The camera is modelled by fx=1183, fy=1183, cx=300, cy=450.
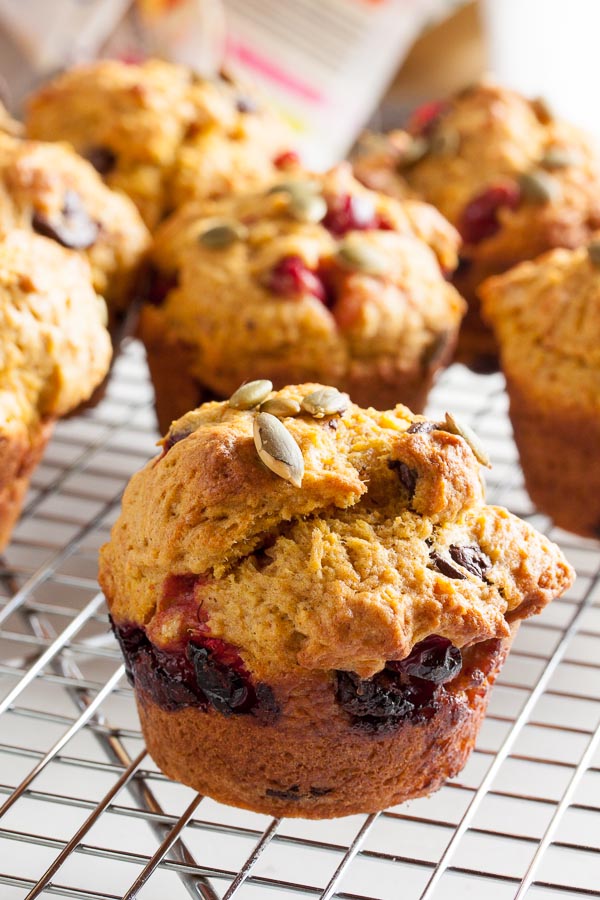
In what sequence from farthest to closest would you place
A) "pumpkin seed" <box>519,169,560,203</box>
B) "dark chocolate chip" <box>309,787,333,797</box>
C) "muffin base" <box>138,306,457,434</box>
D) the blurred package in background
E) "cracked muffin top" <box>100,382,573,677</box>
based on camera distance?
the blurred package in background, "pumpkin seed" <box>519,169,560,203</box>, "muffin base" <box>138,306,457,434</box>, "dark chocolate chip" <box>309,787,333,797</box>, "cracked muffin top" <box>100,382,573,677</box>

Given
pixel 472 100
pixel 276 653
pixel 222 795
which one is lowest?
pixel 222 795

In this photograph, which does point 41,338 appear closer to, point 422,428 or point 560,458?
point 422,428

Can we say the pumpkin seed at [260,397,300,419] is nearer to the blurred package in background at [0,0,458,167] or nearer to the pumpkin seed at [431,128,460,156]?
the pumpkin seed at [431,128,460,156]

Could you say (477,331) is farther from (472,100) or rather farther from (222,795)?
(222,795)

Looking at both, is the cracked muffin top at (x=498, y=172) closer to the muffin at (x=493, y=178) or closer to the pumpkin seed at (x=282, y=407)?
the muffin at (x=493, y=178)

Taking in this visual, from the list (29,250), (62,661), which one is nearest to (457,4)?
(29,250)

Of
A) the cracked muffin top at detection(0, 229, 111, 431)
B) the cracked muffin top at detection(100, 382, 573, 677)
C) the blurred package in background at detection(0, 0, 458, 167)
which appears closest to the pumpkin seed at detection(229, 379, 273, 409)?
the cracked muffin top at detection(100, 382, 573, 677)
